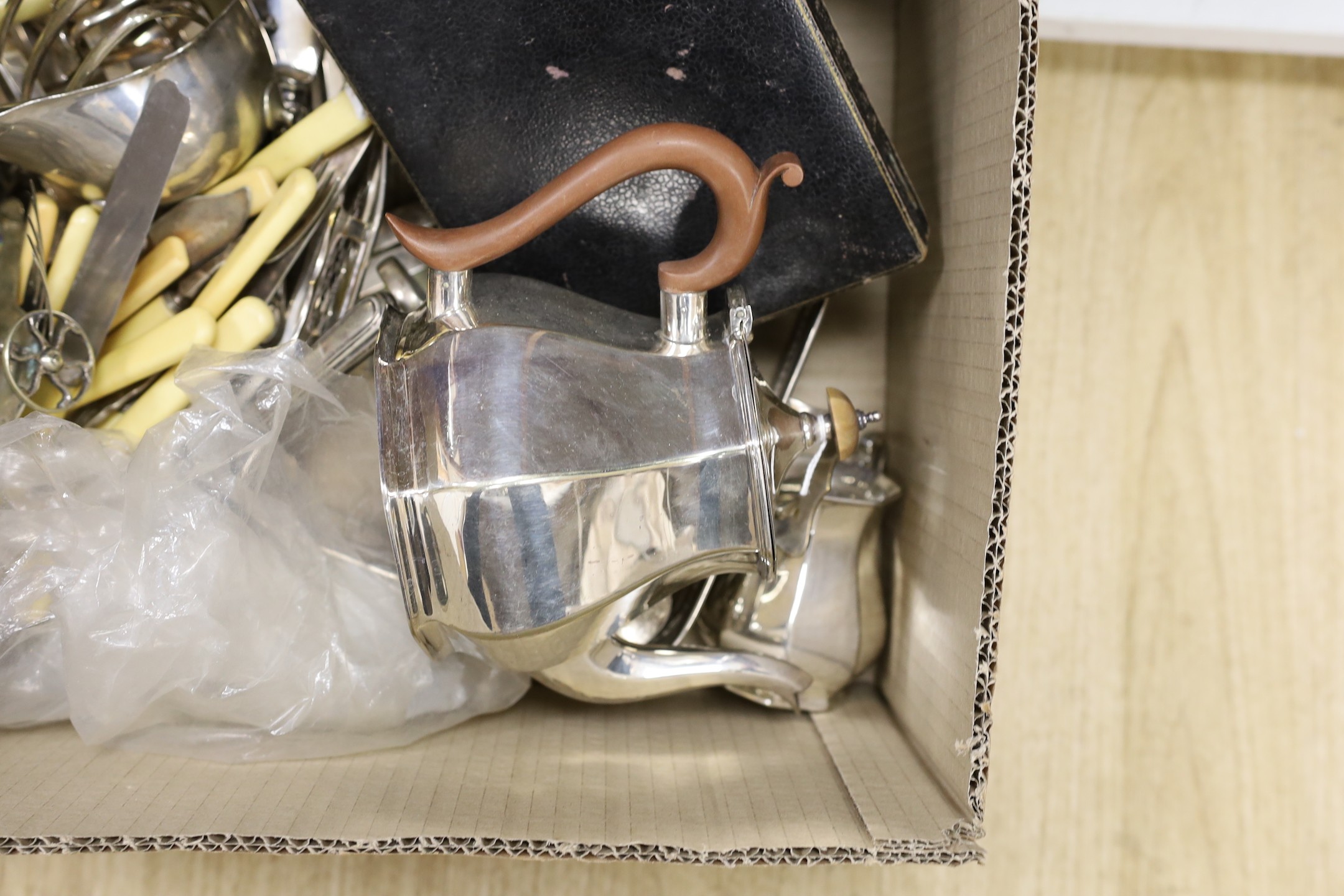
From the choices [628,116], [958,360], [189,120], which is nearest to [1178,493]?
[958,360]

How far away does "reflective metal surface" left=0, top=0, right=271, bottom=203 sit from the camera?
12.9 inches

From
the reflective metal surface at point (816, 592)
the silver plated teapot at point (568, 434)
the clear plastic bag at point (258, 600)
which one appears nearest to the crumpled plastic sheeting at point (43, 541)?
the clear plastic bag at point (258, 600)

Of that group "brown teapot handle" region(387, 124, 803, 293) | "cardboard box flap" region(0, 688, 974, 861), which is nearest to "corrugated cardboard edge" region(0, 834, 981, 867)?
"cardboard box flap" region(0, 688, 974, 861)

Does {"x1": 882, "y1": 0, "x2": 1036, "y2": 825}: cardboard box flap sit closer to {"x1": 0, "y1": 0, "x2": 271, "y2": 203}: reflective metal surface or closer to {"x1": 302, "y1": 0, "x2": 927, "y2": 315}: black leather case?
{"x1": 302, "y1": 0, "x2": 927, "y2": 315}: black leather case

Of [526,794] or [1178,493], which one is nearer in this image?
[526,794]

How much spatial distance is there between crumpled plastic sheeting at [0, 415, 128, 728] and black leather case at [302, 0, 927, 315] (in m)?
0.15

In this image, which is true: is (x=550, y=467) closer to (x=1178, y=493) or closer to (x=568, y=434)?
(x=568, y=434)

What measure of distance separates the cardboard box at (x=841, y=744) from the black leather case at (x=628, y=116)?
0.04 m

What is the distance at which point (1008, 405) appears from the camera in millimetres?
266

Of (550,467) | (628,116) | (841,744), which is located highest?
(628,116)

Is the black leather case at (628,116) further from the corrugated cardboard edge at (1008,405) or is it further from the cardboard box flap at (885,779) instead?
the cardboard box flap at (885,779)

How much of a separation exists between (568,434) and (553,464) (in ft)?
0.03

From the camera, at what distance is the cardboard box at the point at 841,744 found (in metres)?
0.26

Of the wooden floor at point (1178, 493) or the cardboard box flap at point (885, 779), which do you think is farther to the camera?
the wooden floor at point (1178, 493)
